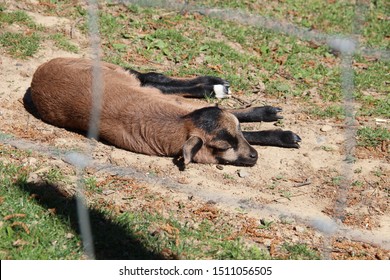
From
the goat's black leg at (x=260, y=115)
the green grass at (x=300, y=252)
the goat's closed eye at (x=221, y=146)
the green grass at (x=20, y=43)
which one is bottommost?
the green grass at (x=20, y=43)

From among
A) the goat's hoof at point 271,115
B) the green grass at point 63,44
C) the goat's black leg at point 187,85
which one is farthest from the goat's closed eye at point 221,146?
the green grass at point 63,44

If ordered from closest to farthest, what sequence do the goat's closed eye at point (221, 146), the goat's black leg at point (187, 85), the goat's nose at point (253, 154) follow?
the goat's nose at point (253, 154)
the goat's closed eye at point (221, 146)
the goat's black leg at point (187, 85)

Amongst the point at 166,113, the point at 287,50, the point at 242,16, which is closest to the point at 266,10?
the point at 242,16

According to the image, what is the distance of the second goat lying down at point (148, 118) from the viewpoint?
295 inches

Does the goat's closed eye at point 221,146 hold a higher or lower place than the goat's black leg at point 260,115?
lower

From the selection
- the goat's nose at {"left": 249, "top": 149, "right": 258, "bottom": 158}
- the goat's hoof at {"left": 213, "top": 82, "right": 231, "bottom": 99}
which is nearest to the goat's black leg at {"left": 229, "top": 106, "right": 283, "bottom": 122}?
the goat's hoof at {"left": 213, "top": 82, "right": 231, "bottom": 99}

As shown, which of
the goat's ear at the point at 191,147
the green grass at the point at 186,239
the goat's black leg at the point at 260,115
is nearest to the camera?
the green grass at the point at 186,239

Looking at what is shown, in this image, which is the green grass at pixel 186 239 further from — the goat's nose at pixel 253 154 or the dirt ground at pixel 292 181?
the goat's nose at pixel 253 154

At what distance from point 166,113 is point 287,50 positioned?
242 cm

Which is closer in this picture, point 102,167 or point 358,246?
point 358,246

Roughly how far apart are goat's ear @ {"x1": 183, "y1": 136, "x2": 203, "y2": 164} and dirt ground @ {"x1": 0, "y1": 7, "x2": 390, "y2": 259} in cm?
15

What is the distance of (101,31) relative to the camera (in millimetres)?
9453

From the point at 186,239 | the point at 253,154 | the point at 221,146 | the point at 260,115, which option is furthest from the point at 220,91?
the point at 186,239
